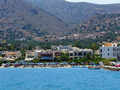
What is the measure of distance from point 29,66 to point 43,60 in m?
14.9

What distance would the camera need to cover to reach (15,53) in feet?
573

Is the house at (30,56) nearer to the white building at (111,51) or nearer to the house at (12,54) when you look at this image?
the house at (12,54)

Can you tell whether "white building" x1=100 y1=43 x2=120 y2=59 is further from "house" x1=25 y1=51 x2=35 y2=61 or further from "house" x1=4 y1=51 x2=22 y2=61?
"house" x1=4 y1=51 x2=22 y2=61

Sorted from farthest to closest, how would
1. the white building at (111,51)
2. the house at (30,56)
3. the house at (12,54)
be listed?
the house at (12,54)
the house at (30,56)
the white building at (111,51)

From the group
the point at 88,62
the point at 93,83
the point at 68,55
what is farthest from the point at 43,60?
the point at 93,83

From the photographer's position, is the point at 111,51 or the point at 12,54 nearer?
the point at 111,51

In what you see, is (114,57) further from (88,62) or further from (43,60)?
(43,60)

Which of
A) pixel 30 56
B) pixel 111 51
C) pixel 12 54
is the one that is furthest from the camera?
pixel 12 54

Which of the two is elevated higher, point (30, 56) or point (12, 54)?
point (12, 54)

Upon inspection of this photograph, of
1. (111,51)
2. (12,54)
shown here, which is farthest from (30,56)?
(111,51)

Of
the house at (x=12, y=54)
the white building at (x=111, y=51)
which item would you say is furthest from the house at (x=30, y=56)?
the white building at (x=111, y=51)

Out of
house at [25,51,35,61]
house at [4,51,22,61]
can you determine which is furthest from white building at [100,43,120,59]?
house at [4,51,22,61]

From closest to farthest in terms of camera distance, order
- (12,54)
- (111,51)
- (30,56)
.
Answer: (111,51) → (30,56) → (12,54)

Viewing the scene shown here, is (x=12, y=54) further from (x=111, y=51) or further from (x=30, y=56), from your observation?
(x=111, y=51)
